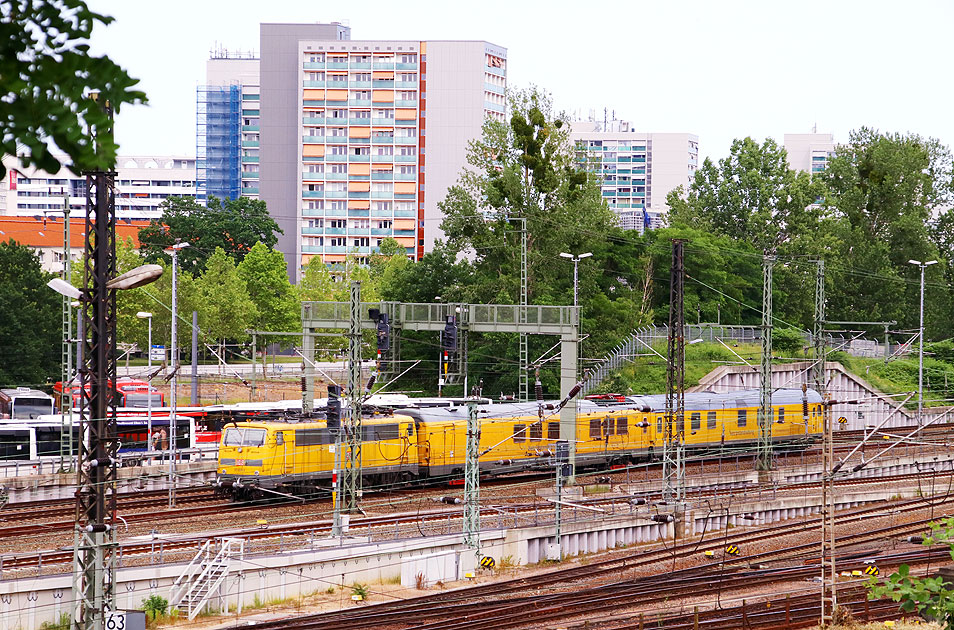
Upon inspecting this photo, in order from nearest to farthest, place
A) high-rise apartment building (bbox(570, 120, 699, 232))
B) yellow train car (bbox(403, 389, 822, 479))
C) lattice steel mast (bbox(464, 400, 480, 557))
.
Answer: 1. lattice steel mast (bbox(464, 400, 480, 557))
2. yellow train car (bbox(403, 389, 822, 479))
3. high-rise apartment building (bbox(570, 120, 699, 232))

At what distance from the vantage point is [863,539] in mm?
38562

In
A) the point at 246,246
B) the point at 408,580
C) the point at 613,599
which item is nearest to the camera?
the point at 613,599

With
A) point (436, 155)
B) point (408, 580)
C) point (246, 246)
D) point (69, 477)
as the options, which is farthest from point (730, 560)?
Result: point (436, 155)

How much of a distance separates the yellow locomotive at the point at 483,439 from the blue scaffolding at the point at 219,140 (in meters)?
115

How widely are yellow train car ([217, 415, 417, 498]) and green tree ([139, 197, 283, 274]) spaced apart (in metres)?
57.9

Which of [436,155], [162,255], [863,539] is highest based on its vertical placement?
[436,155]

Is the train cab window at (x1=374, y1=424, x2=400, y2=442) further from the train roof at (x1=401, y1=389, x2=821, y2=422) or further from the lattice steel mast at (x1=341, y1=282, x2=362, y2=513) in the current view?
the lattice steel mast at (x1=341, y1=282, x2=362, y2=513)

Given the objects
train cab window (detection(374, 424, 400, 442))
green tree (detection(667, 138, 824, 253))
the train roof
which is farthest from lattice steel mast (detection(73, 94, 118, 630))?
green tree (detection(667, 138, 824, 253))

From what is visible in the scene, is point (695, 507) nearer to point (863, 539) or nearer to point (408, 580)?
point (863, 539)

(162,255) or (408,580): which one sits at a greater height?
(162,255)

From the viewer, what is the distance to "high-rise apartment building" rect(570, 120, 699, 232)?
6742 inches

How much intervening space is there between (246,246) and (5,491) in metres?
67.1

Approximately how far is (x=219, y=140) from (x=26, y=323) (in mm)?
97053

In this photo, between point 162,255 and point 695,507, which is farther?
point 162,255
